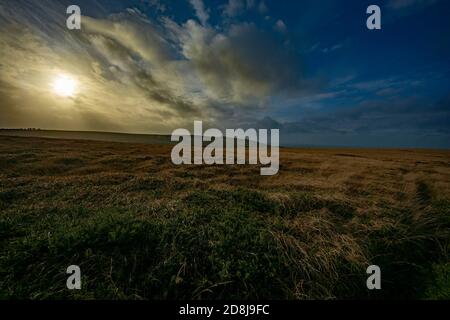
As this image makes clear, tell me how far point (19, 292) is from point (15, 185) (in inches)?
345

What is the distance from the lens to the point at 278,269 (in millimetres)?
4535

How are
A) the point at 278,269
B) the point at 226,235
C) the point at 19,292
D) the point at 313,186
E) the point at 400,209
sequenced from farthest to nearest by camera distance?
the point at 313,186 < the point at 400,209 < the point at 226,235 < the point at 278,269 < the point at 19,292

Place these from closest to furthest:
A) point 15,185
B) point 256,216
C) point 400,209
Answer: point 256,216
point 400,209
point 15,185

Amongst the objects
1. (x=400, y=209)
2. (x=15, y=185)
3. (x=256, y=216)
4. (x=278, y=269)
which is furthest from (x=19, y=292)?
(x=400, y=209)
